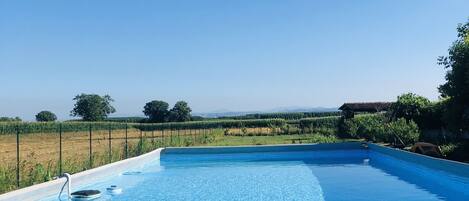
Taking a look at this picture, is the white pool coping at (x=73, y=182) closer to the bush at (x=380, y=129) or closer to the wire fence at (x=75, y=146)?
the wire fence at (x=75, y=146)

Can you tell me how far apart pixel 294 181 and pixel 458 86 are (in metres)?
5.56

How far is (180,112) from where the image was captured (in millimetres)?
95062

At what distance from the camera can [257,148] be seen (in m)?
22.3

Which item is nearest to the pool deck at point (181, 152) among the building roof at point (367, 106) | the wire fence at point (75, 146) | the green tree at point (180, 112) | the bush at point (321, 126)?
the wire fence at point (75, 146)

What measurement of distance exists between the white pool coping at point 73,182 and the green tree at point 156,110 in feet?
256

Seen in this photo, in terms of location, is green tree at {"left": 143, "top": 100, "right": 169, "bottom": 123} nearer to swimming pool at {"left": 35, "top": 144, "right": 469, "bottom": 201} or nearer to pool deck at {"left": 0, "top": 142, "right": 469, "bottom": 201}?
pool deck at {"left": 0, "top": 142, "right": 469, "bottom": 201}

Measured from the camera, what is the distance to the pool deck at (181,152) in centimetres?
958

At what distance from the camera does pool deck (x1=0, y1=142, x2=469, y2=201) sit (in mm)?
9578

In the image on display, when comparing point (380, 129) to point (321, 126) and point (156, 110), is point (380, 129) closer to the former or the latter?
point (321, 126)

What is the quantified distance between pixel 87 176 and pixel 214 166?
6.63 m

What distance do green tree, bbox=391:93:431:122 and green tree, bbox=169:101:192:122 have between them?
2787 inches

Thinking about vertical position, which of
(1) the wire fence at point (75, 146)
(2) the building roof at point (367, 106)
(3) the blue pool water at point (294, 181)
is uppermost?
(2) the building roof at point (367, 106)

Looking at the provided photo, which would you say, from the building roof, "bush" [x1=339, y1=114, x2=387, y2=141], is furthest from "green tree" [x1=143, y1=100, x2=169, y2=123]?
"bush" [x1=339, y1=114, x2=387, y2=141]

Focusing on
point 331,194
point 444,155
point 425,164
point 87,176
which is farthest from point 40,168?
point 444,155
